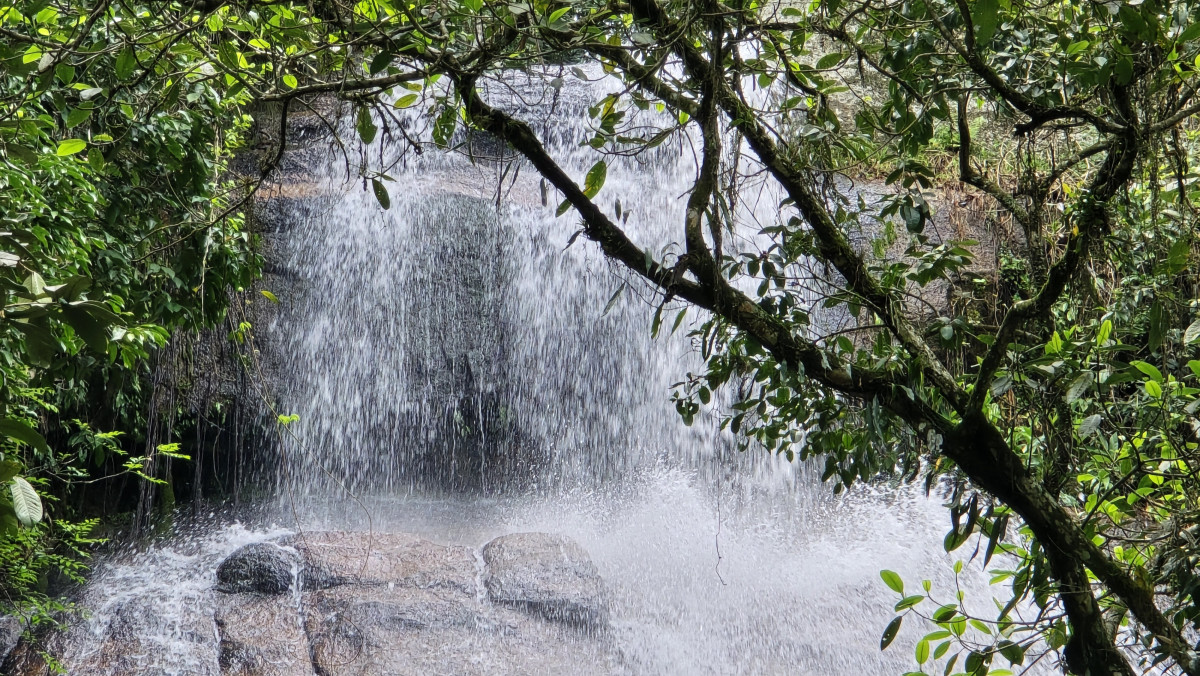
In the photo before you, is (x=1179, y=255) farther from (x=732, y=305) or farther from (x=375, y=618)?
(x=375, y=618)

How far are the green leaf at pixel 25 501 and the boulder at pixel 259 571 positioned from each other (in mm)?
4597

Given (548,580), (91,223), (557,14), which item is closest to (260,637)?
(548,580)

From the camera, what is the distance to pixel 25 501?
1559 mm

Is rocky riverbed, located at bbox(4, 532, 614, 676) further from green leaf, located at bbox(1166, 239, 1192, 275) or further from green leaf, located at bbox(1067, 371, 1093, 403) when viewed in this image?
green leaf, located at bbox(1166, 239, 1192, 275)

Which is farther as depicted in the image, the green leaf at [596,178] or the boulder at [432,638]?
the boulder at [432,638]

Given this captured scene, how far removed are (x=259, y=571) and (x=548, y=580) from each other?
2018 millimetres

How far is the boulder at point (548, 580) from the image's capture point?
5.68 m

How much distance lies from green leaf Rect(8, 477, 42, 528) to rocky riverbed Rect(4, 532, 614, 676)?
3446mm

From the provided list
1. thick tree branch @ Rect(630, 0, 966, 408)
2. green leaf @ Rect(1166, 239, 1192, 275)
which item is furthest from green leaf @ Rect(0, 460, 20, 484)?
green leaf @ Rect(1166, 239, 1192, 275)

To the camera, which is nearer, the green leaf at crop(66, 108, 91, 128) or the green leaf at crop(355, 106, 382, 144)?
the green leaf at crop(66, 108, 91, 128)

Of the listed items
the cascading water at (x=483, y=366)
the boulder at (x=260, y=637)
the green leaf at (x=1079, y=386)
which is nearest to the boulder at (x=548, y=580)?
Answer: the boulder at (x=260, y=637)

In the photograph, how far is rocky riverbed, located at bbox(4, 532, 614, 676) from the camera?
5.14 metres

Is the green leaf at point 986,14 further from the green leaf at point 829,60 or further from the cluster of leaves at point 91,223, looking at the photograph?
the cluster of leaves at point 91,223

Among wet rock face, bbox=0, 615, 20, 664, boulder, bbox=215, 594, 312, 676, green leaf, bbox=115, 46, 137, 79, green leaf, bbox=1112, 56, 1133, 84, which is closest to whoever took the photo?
green leaf, bbox=1112, 56, 1133, 84
